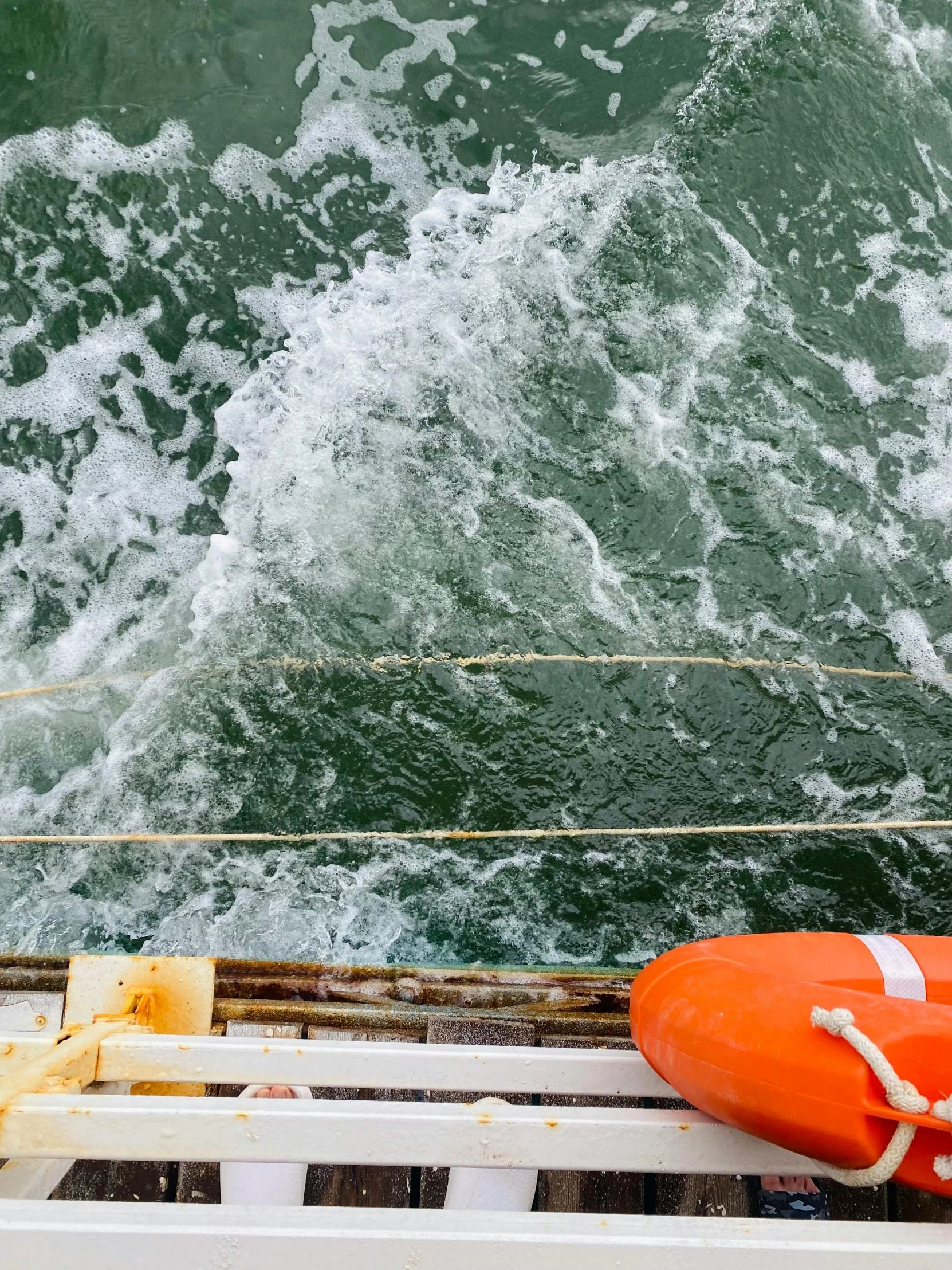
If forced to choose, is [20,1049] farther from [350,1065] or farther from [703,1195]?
[703,1195]

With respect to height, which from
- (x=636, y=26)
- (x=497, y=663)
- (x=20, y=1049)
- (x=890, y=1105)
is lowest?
(x=20, y=1049)

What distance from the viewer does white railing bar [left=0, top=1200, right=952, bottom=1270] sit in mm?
1470

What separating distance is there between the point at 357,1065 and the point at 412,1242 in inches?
24.4

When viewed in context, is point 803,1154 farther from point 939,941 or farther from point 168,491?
point 168,491

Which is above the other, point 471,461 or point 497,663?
point 471,461

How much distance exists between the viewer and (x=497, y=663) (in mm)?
3801

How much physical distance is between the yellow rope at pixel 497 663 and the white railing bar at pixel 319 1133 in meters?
2.14

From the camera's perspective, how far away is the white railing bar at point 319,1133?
177 centimetres

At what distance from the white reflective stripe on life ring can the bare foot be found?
0.89 m

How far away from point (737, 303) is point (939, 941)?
3057mm

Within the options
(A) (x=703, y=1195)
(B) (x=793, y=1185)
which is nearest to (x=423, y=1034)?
(A) (x=703, y=1195)

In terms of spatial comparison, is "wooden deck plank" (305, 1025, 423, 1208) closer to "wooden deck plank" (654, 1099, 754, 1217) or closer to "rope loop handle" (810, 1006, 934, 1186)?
"wooden deck plank" (654, 1099, 754, 1217)

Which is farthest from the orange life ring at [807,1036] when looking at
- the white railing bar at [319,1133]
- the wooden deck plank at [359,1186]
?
the wooden deck plank at [359,1186]

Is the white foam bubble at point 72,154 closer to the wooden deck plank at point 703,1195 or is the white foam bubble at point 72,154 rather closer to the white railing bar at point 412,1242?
the white railing bar at point 412,1242
